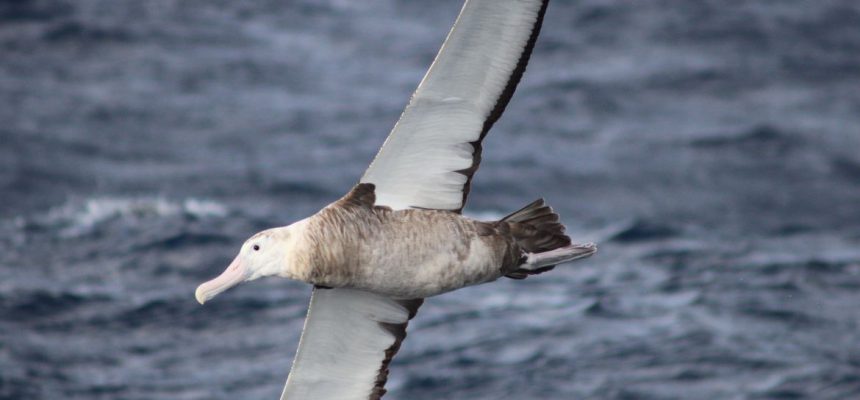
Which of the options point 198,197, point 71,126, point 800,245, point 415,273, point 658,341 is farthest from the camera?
point 71,126

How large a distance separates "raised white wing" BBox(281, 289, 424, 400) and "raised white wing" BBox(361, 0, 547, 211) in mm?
626

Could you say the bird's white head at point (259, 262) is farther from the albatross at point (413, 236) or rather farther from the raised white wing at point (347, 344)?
the raised white wing at point (347, 344)

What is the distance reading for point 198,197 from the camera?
48.7 feet

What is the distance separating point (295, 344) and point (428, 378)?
152 cm

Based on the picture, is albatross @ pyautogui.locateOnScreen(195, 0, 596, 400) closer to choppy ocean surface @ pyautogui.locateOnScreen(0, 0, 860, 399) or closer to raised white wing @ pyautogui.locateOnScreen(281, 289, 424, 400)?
raised white wing @ pyautogui.locateOnScreen(281, 289, 424, 400)

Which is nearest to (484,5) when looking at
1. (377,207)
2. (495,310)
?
(377,207)

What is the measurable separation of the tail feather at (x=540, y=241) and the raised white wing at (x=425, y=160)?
367 mm

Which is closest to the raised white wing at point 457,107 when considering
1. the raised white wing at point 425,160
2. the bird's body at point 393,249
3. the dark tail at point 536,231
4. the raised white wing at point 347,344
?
the raised white wing at point 425,160

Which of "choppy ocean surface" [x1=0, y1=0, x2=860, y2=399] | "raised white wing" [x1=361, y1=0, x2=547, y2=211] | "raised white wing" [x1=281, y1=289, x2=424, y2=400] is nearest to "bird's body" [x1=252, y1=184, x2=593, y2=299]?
"raised white wing" [x1=361, y1=0, x2=547, y2=211]

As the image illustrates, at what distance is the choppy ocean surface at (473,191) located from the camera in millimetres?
11422

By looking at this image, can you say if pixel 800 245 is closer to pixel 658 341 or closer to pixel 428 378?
pixel 658 341

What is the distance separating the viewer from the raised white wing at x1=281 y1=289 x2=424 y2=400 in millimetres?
7426

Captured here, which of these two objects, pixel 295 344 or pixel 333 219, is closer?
pixel 333 219

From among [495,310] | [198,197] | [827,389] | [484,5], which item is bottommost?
[827,389]
